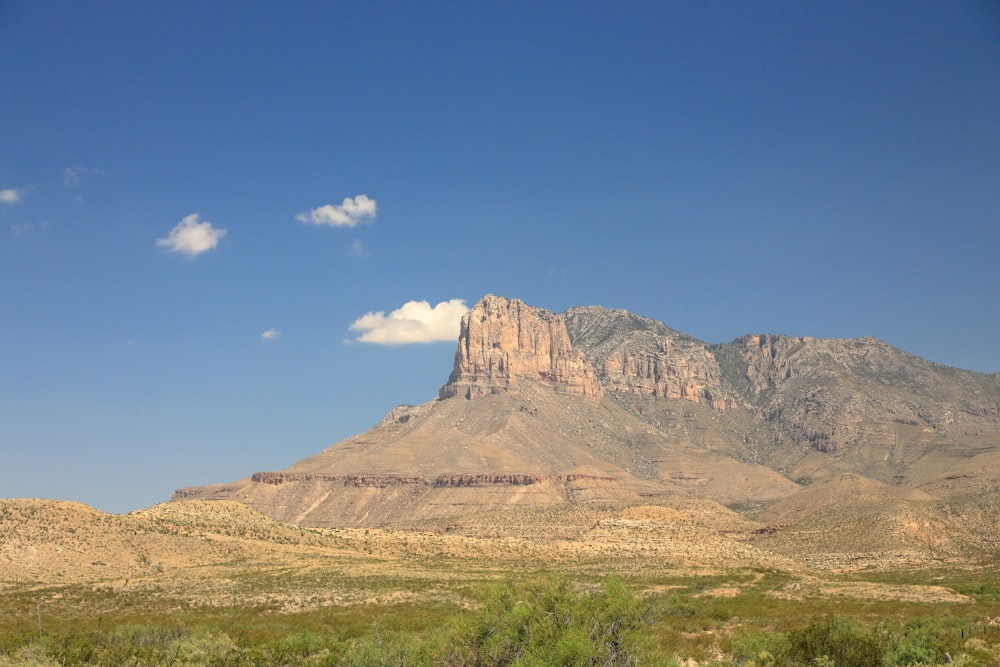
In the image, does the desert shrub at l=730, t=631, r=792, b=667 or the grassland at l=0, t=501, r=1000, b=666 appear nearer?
the grassland at l=0, t=501, r=1000, b=666

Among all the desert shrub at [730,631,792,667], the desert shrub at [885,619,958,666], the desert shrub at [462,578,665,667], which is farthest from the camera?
the desert shrub at [885,619,958,666]

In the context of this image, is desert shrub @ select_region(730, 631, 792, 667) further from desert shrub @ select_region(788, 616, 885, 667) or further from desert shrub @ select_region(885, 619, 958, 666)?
desert shrub @ select_region(885, 619, 958, 666)

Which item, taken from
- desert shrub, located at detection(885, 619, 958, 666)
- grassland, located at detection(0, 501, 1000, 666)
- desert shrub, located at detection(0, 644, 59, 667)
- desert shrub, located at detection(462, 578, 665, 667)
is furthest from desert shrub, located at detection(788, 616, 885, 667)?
desert shrub, located at detection(0, 644, 59, 667)

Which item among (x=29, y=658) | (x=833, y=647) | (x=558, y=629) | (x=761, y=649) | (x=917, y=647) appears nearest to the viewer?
(x=558, y=629)

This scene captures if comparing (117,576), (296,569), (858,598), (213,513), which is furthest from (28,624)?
(213,513)

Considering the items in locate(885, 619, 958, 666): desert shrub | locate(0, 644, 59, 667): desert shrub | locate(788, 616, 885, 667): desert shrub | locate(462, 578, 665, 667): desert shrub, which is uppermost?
locate(462, 578, 665, 667): desert shrub

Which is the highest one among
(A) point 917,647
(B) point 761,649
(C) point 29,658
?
(C) point 29,658

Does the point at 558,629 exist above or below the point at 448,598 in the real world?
above

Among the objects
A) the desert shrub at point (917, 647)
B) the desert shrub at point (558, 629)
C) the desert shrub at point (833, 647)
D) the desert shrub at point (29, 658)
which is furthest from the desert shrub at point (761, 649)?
the desert shrub at point (29, 658)

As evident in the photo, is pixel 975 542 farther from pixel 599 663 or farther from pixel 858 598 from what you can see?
pixel 599 663

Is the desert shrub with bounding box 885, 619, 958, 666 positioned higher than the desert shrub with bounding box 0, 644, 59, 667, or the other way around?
the desert shrub with bounding box 0, 644, 59, 667

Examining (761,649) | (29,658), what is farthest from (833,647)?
(29,658)

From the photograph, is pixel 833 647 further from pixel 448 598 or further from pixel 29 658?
pixel 448 598

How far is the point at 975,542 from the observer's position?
10906 cm
